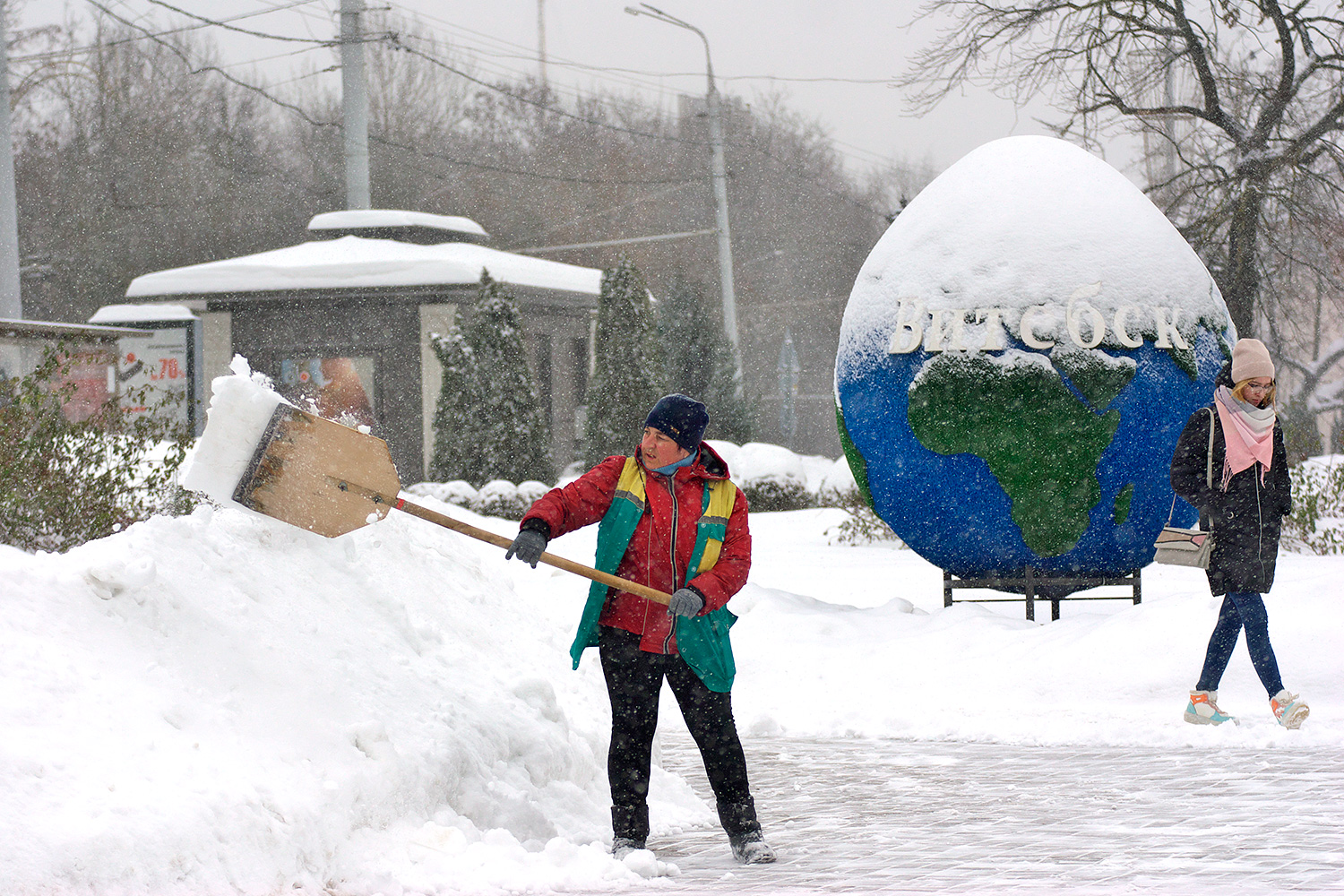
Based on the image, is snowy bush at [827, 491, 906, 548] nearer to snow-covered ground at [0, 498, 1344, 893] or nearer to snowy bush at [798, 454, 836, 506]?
snowy bush at [798, 454, 836, 506]

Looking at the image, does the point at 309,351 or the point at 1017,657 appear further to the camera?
the point at 309,351

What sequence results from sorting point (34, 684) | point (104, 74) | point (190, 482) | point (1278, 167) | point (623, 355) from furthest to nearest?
point (104, 74) → point (623, 355) → point (1278, 167) → point (190, 482) → point (34, 684)

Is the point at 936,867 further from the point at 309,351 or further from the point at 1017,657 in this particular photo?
the point at 309,351

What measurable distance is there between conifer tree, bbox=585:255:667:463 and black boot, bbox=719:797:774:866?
16.3 metres

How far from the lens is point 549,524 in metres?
3.98

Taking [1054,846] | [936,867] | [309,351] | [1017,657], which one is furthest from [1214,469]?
[309,351]

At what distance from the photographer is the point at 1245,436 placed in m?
5.70

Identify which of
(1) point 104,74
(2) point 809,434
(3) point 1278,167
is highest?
(1) point 104,74

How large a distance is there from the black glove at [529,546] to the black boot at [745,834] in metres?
0.96

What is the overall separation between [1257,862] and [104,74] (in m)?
38.8

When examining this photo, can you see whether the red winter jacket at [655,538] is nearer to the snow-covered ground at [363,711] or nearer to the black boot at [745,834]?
the black boot at [745,834]

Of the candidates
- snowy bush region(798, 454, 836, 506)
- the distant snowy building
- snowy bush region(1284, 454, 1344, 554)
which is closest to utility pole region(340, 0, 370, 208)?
the distant snowy building

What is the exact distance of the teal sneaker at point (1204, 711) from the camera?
577 cm

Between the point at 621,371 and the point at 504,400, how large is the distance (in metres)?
2.54
